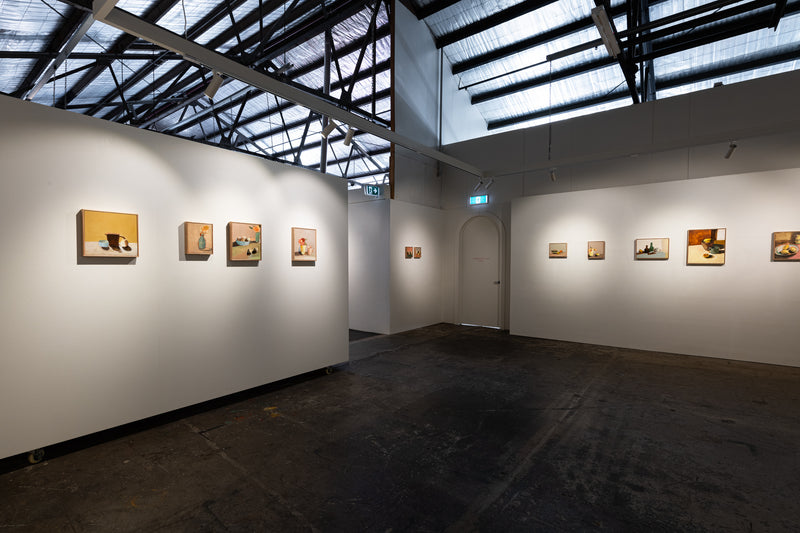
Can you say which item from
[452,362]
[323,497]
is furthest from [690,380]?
[323,497]

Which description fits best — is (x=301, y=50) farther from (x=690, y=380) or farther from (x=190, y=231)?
(x=690, y=380)

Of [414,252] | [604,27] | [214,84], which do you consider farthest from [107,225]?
[414,252]

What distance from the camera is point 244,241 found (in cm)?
424

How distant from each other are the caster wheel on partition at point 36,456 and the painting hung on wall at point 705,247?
8.89 meters

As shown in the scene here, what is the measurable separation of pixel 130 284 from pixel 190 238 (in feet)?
2.28

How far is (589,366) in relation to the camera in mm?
5711

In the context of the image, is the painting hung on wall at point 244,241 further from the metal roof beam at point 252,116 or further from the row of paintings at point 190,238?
the metal roof beam at point 252,116

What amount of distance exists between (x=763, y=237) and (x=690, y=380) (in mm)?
2869

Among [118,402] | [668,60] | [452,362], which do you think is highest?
[668,60]

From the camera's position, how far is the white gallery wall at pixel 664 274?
5.76 m

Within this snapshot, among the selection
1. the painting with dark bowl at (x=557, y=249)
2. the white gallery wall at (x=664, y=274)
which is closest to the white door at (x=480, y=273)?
the white gallery wall at (x=664, y=274)

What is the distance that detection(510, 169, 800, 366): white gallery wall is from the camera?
227 inches

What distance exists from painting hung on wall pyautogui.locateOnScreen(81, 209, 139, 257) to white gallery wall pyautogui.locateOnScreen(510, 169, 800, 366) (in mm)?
6952

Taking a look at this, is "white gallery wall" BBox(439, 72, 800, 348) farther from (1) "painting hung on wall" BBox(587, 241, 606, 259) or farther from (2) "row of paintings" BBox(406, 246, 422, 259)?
(2) "row of paintings" BBox(406, 246, 422, 259)
